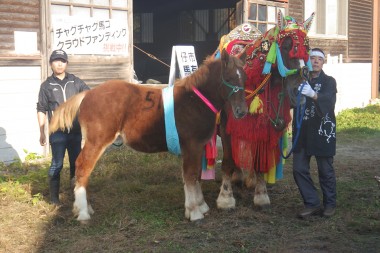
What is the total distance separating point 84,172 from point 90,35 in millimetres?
4265

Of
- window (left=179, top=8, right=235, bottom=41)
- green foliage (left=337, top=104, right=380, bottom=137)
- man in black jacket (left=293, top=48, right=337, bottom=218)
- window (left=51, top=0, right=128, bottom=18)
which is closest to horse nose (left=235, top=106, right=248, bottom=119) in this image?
man in black jacket (left=293, top=48, right=337, bottom=218)

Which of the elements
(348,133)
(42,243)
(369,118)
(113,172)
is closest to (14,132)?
(113,172)

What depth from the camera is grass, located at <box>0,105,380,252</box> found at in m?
4.53

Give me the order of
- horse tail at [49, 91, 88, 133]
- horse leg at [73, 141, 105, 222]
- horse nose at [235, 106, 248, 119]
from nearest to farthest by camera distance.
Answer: horse nose at [235, 106, 248, 119] < horse leg at [73, 141, 105, 222] < horse tail at [49, 91, 88, 133]

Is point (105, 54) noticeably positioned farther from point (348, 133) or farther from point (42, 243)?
point (348, 133)

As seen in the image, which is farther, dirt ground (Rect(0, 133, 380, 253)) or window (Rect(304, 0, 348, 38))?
window (Rect(304, 0, 348, 38))

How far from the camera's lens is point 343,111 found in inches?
603

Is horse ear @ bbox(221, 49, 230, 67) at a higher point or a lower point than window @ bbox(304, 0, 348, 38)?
lower

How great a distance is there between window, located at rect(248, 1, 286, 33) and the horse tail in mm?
7156

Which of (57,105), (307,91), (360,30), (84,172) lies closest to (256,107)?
(307,91)

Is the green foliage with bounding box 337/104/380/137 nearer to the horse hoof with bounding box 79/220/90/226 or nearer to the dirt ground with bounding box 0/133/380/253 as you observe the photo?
the dirt ground with bounding box 0/133/380/253

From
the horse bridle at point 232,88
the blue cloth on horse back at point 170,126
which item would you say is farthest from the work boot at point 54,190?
the horse bridle at point 232,88


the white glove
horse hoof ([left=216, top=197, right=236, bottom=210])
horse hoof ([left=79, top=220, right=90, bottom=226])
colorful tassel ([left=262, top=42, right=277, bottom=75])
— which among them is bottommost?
horse hoof ([left=79, top=220, right=90, bottom=226])

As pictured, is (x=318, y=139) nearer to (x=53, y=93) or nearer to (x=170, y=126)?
(x=170, y=126)
